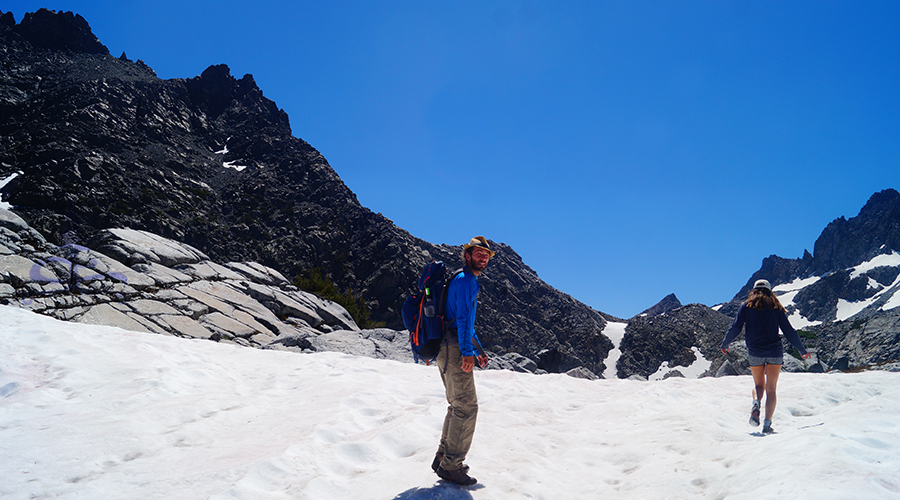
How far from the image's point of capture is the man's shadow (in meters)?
4.43

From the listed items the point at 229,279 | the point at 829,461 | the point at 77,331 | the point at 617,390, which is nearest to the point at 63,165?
the point at 229,279

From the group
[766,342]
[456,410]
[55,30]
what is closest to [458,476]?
[456,410]

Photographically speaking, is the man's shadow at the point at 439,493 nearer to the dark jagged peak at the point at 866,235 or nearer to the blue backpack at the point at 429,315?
the blue backpack at the point at 429,315

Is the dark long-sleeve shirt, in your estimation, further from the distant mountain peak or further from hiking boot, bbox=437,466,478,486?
the distant mountain peak

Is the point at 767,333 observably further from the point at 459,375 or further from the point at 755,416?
the point at 459,375

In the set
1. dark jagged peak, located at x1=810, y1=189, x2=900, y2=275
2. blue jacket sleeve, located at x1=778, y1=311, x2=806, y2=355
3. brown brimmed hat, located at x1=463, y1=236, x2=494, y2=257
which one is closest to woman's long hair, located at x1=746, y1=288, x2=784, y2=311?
blue jacket sleeve, located at x1=778, y1=311, x2=806, y2=355

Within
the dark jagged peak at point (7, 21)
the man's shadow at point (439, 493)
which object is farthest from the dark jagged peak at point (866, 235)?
the dark jagged peak at point (7, 21)

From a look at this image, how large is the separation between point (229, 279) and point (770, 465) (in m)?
28.2

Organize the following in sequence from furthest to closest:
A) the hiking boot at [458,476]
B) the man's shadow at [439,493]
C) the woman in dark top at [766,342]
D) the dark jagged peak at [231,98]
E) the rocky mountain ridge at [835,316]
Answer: the dark jagged peak at [231,98] < the rocky mountain ridge at [835,316] < the woman in dark top at [766,342] < the hiking boot at [458,476] < the man's shadow at [439,493]

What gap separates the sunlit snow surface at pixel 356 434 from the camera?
4.45 metres

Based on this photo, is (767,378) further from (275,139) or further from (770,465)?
(275,139)

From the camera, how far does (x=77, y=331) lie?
33.7 feet

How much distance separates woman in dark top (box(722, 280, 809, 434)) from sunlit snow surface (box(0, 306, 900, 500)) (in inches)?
23.1

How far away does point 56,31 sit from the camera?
92750 millimetres
